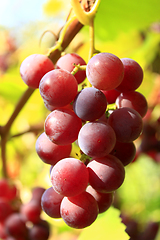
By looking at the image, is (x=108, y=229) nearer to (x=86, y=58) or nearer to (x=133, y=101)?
(x=133, y=101)

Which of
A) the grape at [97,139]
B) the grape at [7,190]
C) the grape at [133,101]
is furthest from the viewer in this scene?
the grape at [7,190]

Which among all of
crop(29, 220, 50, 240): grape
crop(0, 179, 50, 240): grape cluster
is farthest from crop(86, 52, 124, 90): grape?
crop(29, 220, 50, 240): grape

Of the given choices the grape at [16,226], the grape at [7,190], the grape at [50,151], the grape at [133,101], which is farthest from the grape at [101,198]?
the grape at [7,190]

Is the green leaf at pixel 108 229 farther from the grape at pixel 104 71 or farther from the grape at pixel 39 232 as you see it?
the grape at pixel 104 71

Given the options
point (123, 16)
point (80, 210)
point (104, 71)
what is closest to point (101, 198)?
point (80, 210)

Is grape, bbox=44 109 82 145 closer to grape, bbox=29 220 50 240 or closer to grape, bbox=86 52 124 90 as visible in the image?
grape, bbox=86 52 124 90
